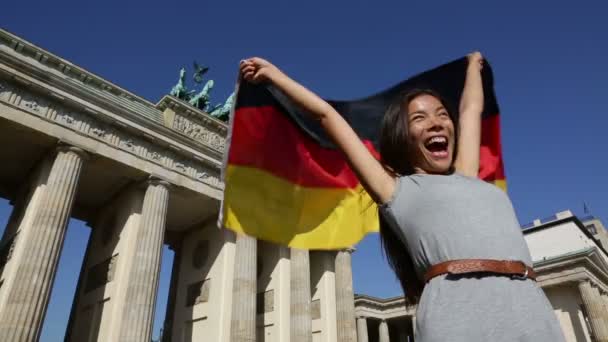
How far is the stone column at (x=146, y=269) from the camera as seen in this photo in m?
15.3

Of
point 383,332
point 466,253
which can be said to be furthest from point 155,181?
point 383,332

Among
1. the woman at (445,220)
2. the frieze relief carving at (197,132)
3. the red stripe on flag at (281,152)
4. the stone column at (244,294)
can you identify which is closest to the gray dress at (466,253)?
the woman at (445,220)

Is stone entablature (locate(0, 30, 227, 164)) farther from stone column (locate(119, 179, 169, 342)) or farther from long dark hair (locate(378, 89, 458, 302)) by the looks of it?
long dark hair (locate(378, 89, 458, 302))

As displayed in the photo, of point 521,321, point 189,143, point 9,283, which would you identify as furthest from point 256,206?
point 189,143

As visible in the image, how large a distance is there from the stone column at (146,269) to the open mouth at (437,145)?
16062 millimetres

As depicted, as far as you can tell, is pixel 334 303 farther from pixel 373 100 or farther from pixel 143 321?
pixel 373 100

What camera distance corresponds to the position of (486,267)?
1.47 m

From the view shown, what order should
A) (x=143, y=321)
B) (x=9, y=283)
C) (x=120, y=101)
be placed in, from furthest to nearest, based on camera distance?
1. (x=120, y=101)
2. (x=143, y=321)
3. (x=9, y=283)

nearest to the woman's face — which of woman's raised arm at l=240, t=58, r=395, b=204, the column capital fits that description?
woman's raised arm at l=240, t=58, r=395, b=204

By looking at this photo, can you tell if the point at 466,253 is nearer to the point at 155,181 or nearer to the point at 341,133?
the point at 341,133

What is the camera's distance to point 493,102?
4438 millimetres

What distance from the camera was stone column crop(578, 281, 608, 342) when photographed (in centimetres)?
2894

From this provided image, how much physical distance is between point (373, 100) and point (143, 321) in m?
14.7

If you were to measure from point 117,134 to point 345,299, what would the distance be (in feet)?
50.8
